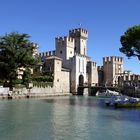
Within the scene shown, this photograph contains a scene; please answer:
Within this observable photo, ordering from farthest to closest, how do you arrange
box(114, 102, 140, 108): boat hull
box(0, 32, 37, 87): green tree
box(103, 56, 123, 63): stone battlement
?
box(103, 56, 123, 63): stone battlement → box(0, 32, 37, 87): green tree → box(114, 102, 140, 108): boat hull

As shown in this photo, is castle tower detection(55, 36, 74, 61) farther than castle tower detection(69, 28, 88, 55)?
No

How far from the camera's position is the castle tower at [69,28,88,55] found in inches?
2817

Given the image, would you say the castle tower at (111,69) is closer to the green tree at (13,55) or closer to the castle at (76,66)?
the castle at (76,66)

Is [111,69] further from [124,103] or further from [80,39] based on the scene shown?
[124,103]

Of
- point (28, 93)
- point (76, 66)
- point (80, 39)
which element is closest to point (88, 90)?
point (76, 66)

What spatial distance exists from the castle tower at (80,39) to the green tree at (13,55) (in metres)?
25.9

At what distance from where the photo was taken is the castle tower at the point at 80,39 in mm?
71562

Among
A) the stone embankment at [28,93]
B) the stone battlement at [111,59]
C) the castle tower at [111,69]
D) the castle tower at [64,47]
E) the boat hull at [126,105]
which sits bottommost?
the boat hull at [126,105]

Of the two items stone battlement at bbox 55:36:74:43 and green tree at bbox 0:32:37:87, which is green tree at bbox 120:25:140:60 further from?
stone battlement at bbox 55:36:74:43

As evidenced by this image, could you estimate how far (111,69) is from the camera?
71562 mm

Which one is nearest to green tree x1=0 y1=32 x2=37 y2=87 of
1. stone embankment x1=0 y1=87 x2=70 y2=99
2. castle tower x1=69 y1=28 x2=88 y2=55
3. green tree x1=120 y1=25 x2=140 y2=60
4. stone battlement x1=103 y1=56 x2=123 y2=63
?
stone embankment x1=0 y1=87 x2=70 y2=99

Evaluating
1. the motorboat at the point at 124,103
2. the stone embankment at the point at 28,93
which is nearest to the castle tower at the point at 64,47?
the stone embankment at the point at 28,93

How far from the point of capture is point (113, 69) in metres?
71.4

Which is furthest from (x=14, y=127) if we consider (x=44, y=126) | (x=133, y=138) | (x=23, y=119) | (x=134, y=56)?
(x=134, y=56)
